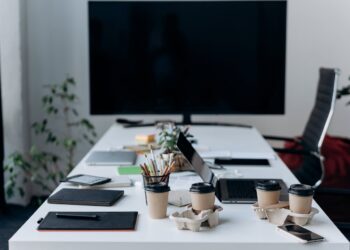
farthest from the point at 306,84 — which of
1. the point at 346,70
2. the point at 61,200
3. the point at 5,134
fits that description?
the point at 61,200

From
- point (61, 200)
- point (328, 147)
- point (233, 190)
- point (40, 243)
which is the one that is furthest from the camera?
point (328, 147)

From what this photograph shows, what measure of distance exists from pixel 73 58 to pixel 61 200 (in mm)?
2832

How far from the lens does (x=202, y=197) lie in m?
1.88

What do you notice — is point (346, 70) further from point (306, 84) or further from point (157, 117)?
point (157, 117)

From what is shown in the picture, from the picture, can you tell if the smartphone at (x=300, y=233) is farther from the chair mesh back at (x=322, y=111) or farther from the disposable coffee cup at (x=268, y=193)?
the chair mesh back at (x=322, y=111)

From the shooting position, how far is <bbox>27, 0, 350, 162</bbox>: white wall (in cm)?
473

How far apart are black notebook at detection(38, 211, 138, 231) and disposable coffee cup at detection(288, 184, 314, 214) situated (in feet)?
1.63

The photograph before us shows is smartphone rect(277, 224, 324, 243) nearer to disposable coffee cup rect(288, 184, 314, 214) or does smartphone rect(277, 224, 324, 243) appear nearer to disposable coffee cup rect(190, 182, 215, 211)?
disposable coffee cup rect(288, 184, 314, 214)

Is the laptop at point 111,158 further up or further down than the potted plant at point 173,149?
further down

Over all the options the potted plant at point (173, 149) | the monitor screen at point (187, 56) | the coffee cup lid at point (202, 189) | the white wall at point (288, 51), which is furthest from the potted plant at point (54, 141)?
the coffee cup lid at point (202, 189)

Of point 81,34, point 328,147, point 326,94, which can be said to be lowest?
point 328,147

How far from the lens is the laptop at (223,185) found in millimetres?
2180

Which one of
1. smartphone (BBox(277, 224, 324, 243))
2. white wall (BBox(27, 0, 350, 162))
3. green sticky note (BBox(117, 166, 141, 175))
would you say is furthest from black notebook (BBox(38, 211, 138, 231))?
white wall (BBox(27, 0, 350, 162))

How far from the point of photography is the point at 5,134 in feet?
15.5
